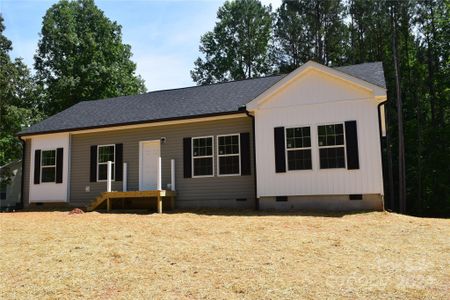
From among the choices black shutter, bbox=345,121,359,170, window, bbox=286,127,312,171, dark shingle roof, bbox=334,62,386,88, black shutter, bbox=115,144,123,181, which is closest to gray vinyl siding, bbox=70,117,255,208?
black shutter, bbox=115,144,123,181

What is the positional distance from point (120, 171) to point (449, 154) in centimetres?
1751

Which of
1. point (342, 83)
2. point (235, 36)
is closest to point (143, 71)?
point (235, 36)

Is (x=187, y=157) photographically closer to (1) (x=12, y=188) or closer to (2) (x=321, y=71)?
(2) (x=321, y=71)

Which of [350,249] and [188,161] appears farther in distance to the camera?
[188,161]

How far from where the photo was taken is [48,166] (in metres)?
17.1

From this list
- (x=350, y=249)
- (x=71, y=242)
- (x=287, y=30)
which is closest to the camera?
(x=350, y=249)

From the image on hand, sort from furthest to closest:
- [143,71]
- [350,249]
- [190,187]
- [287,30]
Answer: [143,71], [287,30], [190,187], [350,249]

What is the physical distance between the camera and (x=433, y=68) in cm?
2614

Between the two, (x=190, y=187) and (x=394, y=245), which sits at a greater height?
(x=190, y=187)

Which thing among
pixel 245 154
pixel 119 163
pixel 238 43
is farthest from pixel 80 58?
pixel 245 154

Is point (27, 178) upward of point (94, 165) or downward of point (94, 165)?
downward

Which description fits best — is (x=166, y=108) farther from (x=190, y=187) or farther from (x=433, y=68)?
(x=433, y=68)

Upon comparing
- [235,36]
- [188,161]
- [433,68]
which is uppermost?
[235,36]

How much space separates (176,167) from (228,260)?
338 inches
